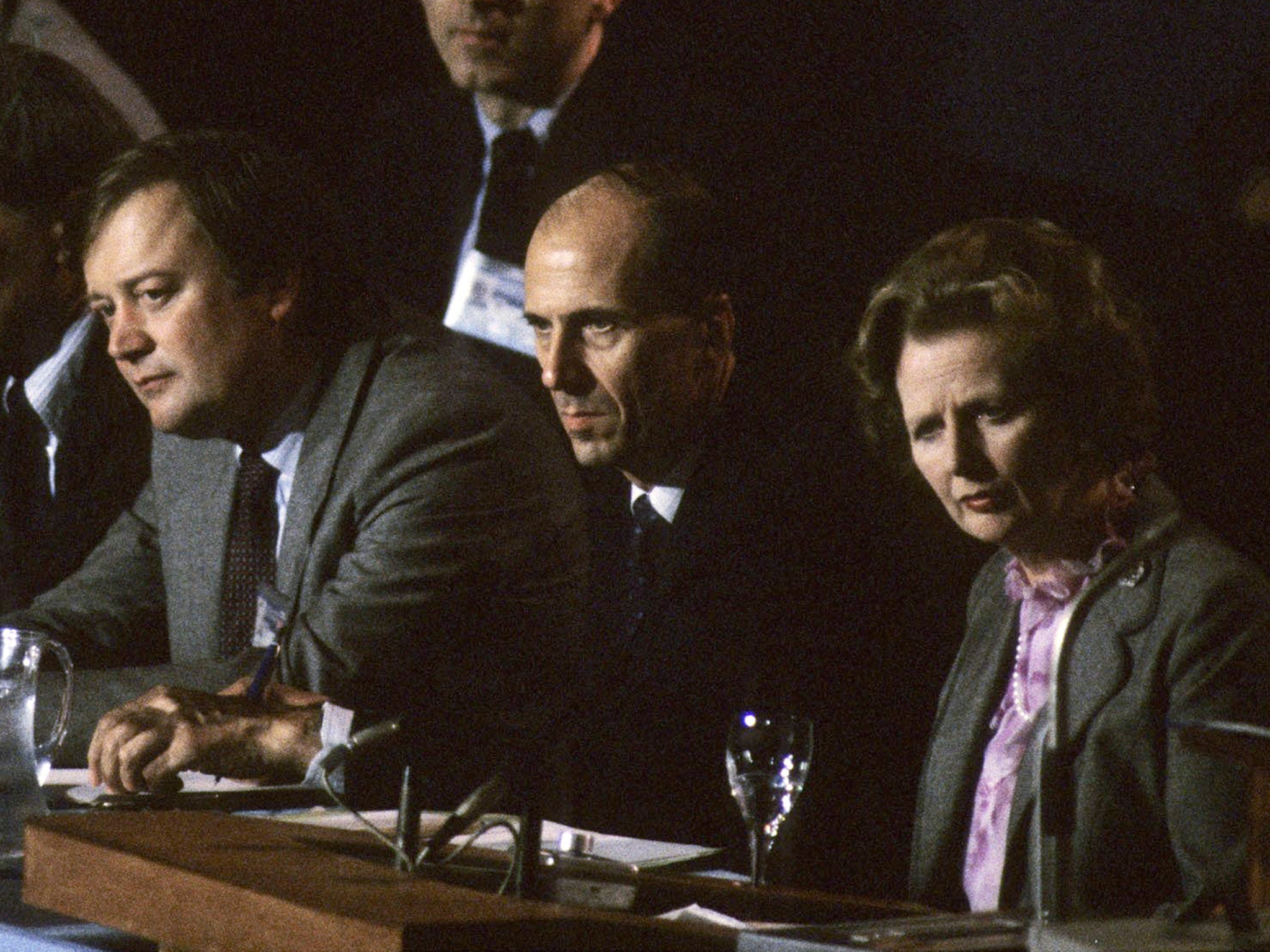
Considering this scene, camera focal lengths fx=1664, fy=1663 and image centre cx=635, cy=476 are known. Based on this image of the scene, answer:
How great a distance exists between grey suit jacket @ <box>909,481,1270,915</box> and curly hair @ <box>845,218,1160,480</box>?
129 millimetres

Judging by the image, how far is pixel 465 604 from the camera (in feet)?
9.71

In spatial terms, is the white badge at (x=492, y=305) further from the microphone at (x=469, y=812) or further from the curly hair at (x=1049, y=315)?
the microphone at (x=469, y=812)

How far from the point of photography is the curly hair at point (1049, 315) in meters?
2.31

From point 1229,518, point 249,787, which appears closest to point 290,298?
point 249,787

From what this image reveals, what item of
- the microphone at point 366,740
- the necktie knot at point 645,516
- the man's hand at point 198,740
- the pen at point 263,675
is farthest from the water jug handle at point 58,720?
the necktie knot at point 645,516

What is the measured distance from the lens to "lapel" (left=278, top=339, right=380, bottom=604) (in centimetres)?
296

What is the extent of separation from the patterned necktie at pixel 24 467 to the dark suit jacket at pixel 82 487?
1cm

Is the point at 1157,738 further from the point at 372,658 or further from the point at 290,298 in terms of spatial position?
the point at 290,298

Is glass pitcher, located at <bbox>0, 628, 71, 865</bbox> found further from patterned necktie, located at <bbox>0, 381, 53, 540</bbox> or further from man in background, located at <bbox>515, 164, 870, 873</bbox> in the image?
patterned necktie, located at <bbox>0, 381, 53, 540</bbox>

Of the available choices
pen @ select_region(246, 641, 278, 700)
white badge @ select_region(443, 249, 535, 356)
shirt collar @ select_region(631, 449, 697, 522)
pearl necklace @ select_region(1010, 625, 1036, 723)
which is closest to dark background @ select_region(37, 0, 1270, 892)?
shirt collar @ select_region(631, 449, 697, 522)

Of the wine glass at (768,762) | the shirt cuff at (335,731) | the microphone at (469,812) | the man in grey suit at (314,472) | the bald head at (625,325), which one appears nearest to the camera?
the microphone at (469,812)

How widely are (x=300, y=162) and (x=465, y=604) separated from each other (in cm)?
103

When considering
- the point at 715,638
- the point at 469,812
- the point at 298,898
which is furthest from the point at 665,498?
the point at 298,898

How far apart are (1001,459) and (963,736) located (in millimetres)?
408
